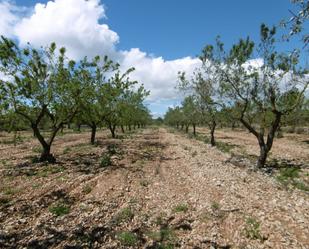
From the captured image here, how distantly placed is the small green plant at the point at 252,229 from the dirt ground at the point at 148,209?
36mm

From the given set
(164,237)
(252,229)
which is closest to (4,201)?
(164,237)

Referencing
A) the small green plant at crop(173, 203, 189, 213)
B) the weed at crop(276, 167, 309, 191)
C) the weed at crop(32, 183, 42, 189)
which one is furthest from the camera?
the weed at crop(276, 167, 309, 191)

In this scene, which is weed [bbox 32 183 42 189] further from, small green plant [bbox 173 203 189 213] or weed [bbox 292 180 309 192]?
weed [bbox 292 180 309 192]

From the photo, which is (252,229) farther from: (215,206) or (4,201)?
(4,201)

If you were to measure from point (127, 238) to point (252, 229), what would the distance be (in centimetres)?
490

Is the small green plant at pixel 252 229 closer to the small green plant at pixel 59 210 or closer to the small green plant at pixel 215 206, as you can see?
the small green plant at pixel 215 206

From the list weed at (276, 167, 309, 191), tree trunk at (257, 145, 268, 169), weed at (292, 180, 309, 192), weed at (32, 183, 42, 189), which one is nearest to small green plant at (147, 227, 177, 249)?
weed at (32, 183, 42, 189)

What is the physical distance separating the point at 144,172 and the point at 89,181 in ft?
15.5

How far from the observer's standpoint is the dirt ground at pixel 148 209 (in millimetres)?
9469

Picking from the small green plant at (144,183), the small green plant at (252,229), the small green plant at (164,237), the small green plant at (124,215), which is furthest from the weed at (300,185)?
the small green plant at (124,215)

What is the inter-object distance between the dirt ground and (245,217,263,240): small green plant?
1.4 inches

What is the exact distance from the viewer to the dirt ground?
9469mm

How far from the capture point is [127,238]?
9438 millimetres

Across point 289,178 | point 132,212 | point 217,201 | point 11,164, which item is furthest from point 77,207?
point 289,178
